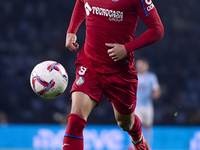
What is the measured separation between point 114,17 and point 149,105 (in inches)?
182

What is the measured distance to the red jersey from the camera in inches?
123

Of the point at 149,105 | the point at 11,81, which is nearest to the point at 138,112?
the point at 149,105

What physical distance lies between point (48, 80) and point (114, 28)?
30.4 inches

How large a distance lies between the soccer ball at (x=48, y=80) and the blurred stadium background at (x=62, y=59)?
687 centimetres

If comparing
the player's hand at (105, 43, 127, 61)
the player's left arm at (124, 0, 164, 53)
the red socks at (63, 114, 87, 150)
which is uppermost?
the player's left arm at (124, 0, 164, 53)

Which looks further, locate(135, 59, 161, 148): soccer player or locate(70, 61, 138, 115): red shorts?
locate(135, 59, 161, 148): soccer player

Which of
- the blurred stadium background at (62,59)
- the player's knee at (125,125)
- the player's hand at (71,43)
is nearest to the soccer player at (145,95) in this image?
the blurred stadium background at (62,59)

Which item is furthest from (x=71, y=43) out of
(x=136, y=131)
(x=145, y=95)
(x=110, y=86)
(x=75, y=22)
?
(x=145, y=95)

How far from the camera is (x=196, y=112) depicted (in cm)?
1136

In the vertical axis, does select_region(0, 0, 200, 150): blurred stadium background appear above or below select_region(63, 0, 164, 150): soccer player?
above

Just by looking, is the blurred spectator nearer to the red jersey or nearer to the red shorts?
the red shorts

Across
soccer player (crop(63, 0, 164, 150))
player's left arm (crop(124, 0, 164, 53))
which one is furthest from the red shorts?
player's left arm (crop(124, 0, 164, 53))

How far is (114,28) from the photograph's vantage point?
329cm

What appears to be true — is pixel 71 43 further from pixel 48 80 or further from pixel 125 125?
pixel 125 125
